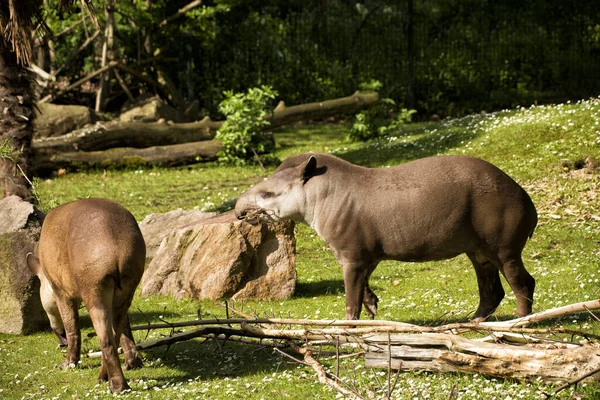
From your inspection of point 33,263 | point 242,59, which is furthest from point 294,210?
point 242,59

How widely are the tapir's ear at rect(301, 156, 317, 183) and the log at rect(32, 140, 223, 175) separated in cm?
1399

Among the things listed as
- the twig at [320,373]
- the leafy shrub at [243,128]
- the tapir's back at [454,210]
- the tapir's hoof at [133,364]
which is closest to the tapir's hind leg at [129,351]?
the tapir's hoof at [133,364]

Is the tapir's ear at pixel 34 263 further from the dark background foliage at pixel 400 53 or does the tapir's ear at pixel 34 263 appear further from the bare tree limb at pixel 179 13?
the dark background foliage at pixel 400 53

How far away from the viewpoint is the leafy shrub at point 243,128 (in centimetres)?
2241

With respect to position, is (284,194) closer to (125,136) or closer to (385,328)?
(385,328)

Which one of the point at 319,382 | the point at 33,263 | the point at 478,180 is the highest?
the point at 478,180

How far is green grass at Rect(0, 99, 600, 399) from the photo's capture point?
799cm

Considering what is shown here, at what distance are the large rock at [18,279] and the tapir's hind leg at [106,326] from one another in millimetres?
3449

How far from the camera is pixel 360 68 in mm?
32562

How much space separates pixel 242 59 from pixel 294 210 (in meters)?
23.3

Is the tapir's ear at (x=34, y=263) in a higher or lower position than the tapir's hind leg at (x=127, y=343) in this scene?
higher

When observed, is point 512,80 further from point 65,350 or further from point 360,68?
point 65,350

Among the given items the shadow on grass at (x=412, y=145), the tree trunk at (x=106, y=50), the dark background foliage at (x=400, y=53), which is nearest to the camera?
the shadow on grass at (x=412, y=145)

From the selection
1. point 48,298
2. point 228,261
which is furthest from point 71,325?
point 228,261
